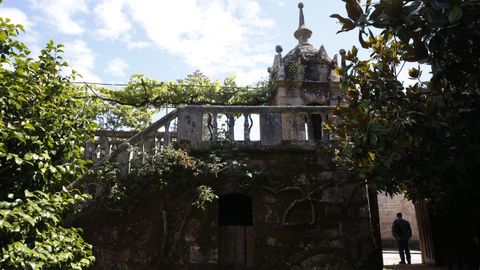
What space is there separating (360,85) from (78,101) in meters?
3.25

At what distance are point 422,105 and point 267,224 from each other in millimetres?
3404

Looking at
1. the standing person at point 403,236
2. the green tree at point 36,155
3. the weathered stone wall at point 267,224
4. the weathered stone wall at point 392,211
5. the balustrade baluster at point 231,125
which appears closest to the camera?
the green tree at point 36,155

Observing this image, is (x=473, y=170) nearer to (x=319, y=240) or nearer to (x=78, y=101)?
(x=319, y=240)

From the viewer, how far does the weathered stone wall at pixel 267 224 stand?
663cm

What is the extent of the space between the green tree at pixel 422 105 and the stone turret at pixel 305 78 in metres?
4.64

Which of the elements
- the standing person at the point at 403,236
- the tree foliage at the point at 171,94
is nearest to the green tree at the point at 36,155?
the standing person at the point at 403,236

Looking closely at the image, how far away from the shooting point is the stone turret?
1029 centimetres

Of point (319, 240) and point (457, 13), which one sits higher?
point (457, 13)

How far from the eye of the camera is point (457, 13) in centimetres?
278

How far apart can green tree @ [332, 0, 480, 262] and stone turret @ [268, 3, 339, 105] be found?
4.64 m

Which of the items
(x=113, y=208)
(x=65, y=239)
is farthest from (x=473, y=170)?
(x=113, y=208)

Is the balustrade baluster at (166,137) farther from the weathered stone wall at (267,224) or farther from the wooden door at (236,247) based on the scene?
the wooden door at (236,247)

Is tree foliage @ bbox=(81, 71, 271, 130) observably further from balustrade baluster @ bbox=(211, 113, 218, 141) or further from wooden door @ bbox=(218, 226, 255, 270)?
wooden door @ bbox=(218, 226, 255, 270)

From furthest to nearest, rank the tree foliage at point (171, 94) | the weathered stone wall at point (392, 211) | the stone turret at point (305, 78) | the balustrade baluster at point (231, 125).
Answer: the weathered stone wall at point (392, 211), the tree foliage at point (171, 94), the stone turret at point (305, 78), the balustrade baluster at point (231, 125)
